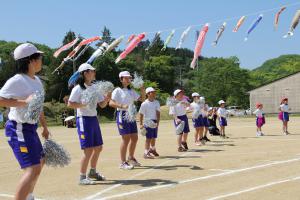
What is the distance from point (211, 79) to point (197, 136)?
70439mm

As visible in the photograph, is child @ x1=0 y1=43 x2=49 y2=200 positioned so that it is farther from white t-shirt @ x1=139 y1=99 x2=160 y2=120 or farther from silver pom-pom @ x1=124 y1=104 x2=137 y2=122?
white t-shirt @ x1=139 y1=99 x2=160 y2=120

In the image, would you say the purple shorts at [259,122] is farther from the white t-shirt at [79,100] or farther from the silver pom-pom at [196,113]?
the white t-shirt at [79,100]

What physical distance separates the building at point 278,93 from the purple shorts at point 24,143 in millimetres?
62242

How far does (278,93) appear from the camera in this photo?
6631 cm

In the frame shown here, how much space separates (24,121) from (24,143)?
275mm

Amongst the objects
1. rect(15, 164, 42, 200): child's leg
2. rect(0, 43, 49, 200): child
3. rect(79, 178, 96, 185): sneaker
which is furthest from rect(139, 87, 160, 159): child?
rect(15, 164, 42, 200): child's leg

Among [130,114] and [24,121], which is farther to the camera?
[130,114]

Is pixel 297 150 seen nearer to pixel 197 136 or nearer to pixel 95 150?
pixel 197 136

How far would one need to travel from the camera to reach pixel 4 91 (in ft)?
17.3

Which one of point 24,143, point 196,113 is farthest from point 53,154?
point 196,113

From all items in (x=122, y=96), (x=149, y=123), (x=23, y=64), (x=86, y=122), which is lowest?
(x=149, y=123)

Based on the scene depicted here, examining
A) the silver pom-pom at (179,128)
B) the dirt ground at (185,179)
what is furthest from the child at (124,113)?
the silver pom-pom at (179,128)

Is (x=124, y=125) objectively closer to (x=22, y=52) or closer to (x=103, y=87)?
(x=103, y=87)

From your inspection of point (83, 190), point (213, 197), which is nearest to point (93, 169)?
point (83, 190)
